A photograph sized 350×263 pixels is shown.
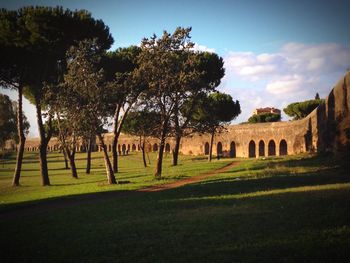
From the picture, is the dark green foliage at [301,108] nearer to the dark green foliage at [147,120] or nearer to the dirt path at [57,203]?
the dark green foliage at [147,120]

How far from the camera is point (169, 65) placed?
2073 centimetres

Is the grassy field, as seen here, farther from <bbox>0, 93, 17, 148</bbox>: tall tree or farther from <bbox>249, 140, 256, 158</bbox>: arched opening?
<bbox>0, 93, 17, 148</bbox>: tall tree

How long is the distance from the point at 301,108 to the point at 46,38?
4487cm

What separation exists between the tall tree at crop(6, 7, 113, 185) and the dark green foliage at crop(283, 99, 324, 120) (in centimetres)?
4026

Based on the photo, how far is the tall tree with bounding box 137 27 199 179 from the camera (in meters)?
20.6

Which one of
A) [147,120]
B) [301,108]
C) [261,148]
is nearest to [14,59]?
[147,120]

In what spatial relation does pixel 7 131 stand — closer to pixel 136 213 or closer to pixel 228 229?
pixel 136 213

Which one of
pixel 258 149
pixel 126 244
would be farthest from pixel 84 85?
pixel 258 149

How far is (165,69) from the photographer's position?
67.9 ft

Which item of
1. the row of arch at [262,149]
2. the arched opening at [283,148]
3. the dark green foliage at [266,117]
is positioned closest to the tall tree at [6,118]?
the row of arch at [262,149]

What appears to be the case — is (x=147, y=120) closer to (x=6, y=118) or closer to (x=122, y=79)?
(x=122, y=79)

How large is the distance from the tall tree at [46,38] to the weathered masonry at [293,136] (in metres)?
3.15

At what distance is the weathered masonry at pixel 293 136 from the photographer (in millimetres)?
A: 19531

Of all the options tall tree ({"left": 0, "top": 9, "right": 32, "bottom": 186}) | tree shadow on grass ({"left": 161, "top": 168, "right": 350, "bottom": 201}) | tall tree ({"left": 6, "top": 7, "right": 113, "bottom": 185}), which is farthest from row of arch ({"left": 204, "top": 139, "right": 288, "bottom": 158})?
tall tree ({"left": 0, "top": 9, "right": 32, "bottom": 186})
